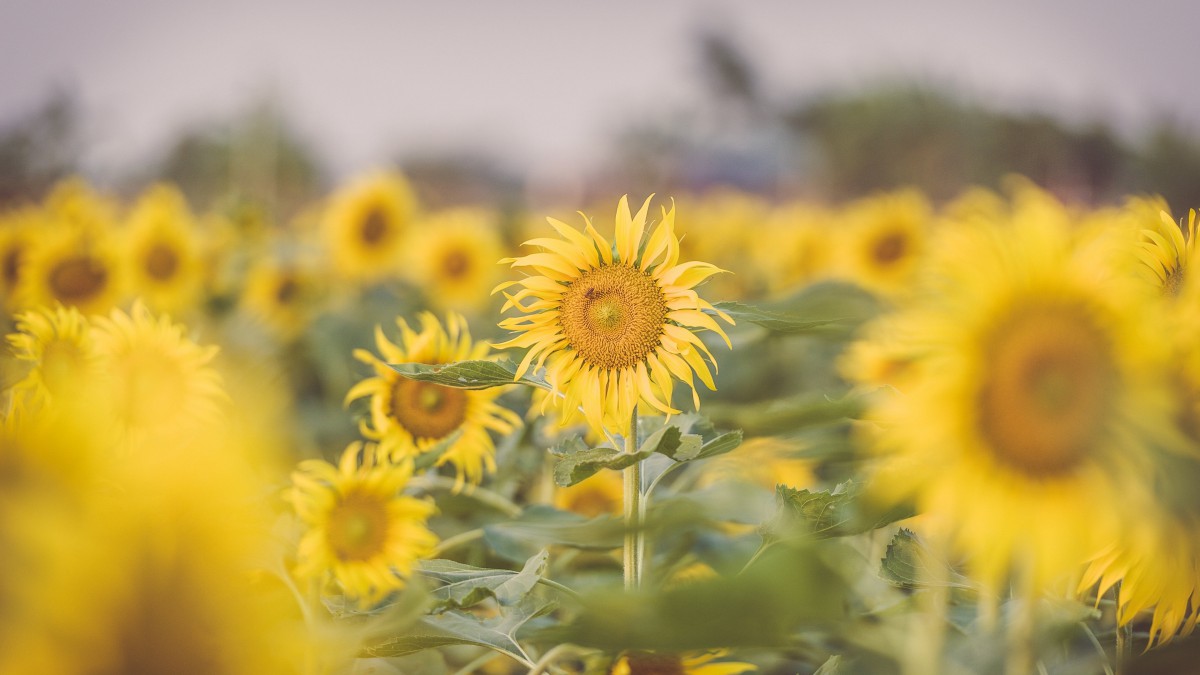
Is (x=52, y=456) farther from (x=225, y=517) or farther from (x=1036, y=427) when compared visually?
(x=1036, y=427)

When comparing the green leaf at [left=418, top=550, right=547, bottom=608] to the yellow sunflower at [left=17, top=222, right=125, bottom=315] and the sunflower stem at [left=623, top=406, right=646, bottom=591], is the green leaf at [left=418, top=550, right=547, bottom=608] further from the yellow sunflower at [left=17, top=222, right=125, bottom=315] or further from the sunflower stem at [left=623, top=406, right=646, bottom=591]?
the yellow sunflower at [left=17, top=222, right=125, bottom=315]

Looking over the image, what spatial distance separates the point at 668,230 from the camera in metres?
0.75

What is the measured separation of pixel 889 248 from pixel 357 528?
2.57 metres

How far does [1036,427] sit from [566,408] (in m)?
0.41

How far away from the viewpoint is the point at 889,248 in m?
3.09

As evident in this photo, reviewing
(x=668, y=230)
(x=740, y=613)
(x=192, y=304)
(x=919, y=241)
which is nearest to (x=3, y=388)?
(x=668, y=230)

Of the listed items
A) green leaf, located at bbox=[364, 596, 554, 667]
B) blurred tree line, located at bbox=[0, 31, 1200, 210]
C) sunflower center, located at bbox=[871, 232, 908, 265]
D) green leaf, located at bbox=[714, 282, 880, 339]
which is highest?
blurred tree line, located at bbox=[0, 31, 1200, 210]

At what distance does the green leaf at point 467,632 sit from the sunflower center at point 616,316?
A: 230 millimetres

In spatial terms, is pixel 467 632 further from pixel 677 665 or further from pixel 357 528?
pixel 357 528

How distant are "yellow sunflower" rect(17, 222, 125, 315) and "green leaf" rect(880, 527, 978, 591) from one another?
73.5 inches

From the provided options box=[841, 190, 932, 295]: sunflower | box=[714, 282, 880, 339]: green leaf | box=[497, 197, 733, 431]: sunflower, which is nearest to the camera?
box=[714, 282, 880, 339]: green leaf

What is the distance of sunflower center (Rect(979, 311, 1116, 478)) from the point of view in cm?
47

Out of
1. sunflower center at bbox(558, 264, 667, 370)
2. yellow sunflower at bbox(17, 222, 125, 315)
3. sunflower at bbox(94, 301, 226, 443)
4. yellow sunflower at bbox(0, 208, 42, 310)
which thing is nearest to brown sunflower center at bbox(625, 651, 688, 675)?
sunflower center at bbox(558, 264, 667, 370)

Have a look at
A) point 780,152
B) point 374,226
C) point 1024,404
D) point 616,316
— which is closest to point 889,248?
point 374,226
